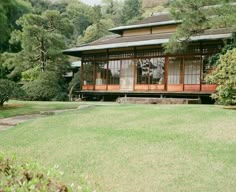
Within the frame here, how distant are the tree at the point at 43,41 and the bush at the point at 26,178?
80.9 feet

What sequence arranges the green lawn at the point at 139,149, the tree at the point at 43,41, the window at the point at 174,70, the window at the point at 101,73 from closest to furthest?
the green lawn at the point at 139,149, the window at the point at 174,70, the window at the point at 101,73, the tree at the point at 43,41

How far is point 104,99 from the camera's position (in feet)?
82.3

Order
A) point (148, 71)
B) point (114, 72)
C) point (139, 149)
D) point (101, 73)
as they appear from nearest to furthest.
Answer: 1. point (139, 149)
2. point (148, 71)
3. point (114, 72)
4. point (101, 73)

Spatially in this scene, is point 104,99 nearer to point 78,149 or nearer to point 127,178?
point 78,149

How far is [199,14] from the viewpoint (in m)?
17.1

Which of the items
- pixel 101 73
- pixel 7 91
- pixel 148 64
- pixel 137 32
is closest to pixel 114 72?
pixel 101 73

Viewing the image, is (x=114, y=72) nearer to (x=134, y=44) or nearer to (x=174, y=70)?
(x=134, y=44)

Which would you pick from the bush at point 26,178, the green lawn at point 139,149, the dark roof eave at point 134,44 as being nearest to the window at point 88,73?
the dark roof eave at point 134,44

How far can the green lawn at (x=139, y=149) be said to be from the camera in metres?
5.34

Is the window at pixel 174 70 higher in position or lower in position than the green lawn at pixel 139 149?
higher

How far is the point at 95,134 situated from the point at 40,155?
1850mm

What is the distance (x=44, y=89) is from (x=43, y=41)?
179 inches

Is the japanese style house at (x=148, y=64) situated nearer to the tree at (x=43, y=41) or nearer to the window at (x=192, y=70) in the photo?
the window at (x=192, y=70)

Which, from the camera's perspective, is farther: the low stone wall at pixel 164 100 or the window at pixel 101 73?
the window at pixel 101 73
